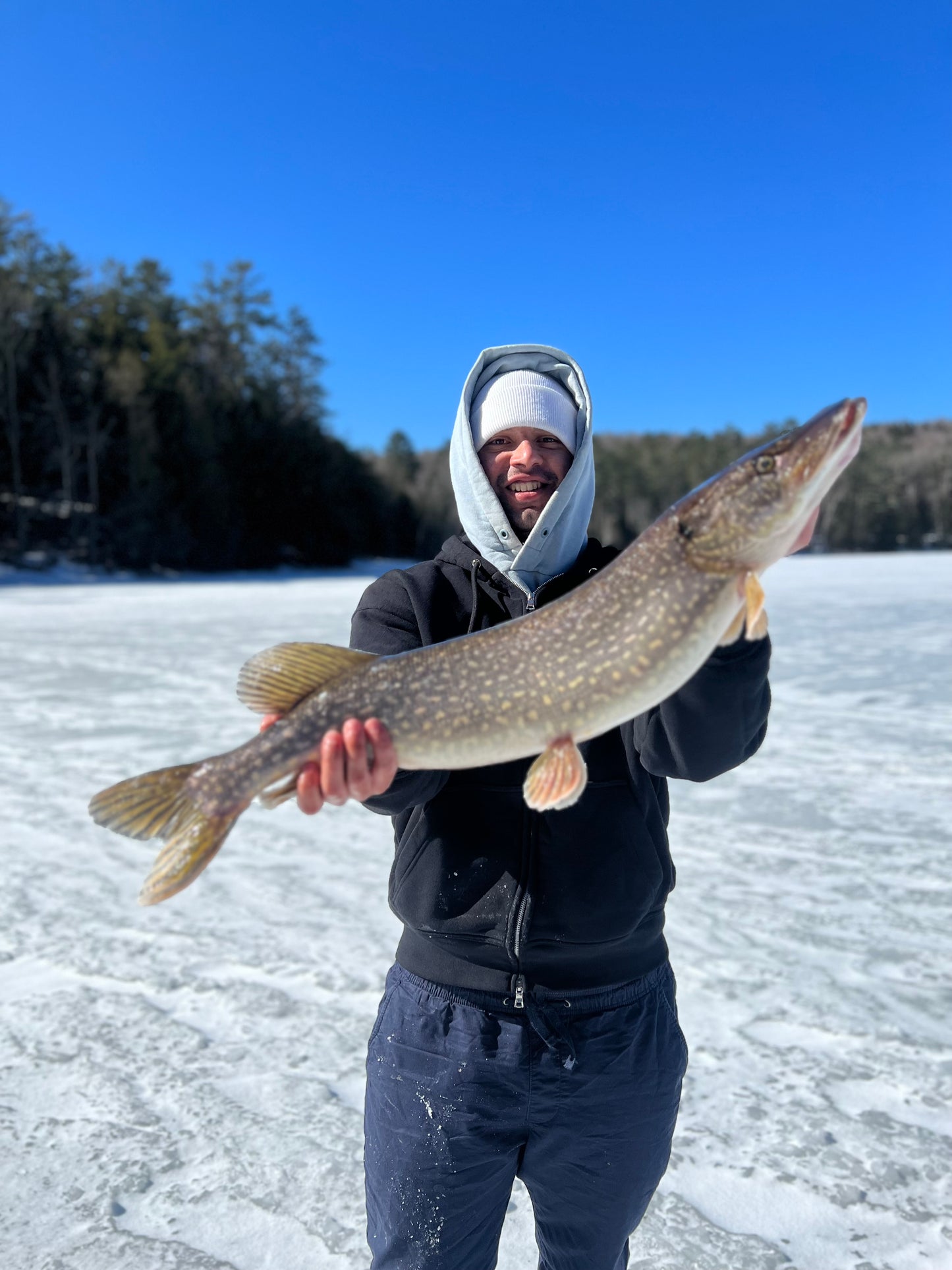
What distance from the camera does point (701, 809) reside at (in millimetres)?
5418

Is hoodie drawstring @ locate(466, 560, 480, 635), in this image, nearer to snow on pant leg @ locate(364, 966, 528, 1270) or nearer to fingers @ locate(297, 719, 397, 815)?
fingers @ locate(297, 719, 397, 815)

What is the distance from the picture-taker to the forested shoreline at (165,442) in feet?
109

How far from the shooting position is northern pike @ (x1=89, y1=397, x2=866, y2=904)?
5.59 feet

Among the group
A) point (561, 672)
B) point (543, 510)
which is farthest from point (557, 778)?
point (543, 510)

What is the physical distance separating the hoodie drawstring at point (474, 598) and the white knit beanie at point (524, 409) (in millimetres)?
350

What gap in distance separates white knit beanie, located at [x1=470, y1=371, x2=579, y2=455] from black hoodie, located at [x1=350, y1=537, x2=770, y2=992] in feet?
1.88

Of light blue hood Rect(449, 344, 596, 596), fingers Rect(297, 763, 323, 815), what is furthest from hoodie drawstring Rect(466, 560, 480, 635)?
fingers Rect(297, 763, 323, 815)

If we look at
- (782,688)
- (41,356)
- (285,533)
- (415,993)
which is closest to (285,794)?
(415,993)

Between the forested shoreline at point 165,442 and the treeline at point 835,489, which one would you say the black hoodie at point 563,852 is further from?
the treeline at point 835,489

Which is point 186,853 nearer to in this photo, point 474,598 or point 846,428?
point 474,598

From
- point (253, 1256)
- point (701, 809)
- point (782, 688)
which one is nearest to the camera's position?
point (253, 1256)

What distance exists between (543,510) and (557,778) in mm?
694

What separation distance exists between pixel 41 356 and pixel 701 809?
35888 millimetres

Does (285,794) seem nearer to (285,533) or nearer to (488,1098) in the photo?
(488,1098)
